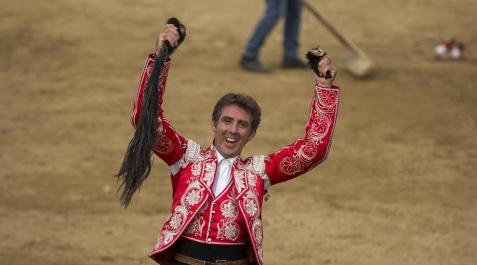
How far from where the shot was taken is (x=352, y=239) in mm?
6477

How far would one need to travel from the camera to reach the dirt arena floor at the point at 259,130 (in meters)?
6.45

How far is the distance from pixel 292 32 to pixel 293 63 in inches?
12.9

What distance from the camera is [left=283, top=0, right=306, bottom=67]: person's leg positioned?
965 cm

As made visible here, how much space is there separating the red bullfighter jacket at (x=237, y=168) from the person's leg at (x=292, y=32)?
5821 mm

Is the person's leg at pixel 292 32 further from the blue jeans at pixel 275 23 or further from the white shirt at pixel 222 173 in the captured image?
the white shirt at pixel 222 173

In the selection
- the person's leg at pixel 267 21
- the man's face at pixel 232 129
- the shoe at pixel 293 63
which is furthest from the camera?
the shoe at pixel 293 63

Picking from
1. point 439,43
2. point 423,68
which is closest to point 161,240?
point 423,68

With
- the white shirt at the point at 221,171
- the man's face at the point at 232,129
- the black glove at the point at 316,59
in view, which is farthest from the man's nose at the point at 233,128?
the black glove at the point at 316,59

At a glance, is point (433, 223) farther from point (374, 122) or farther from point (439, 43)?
point (439, 43)

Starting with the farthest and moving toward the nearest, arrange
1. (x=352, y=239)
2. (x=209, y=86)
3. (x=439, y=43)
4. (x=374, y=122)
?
(x=439, y=43)
(x=209, y=86)
(x=374, y=122)
(x=352, y=239)

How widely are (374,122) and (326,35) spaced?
2.46 metres

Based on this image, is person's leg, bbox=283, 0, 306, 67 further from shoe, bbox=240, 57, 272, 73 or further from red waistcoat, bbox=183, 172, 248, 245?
red waistcoat, bbox=183, 172, 248, 245

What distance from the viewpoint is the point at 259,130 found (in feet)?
27.6

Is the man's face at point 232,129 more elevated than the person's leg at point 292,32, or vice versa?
the person's leg at point 292,32
